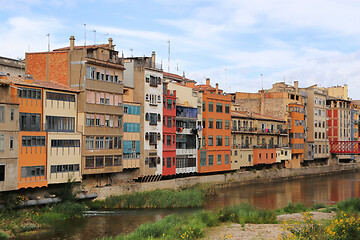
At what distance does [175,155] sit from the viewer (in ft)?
194

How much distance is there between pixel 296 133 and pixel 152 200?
159 feet

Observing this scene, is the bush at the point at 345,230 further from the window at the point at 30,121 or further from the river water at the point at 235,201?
the window at the point at 30,121

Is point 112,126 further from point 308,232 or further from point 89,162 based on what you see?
point 308,232

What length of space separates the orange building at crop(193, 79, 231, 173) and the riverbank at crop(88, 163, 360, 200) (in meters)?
1.84

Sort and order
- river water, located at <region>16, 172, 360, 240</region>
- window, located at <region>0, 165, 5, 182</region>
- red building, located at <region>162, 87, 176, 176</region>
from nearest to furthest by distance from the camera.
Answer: river water, located at <region>16, 172, 360, 240</region> < window, located at <region>0, 165, 5, 182</region> < red building, located at <region>162, 87, 176, 176</region>

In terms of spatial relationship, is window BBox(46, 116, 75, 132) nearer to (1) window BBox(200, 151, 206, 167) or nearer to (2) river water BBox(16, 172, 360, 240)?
(2) river water BBox(16, 172, 360, 240)

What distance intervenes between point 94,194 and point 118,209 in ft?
8.43

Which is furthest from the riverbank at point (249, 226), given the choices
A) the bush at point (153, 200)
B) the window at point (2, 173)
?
the window at point (2, 173)

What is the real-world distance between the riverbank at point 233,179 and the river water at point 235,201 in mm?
1695

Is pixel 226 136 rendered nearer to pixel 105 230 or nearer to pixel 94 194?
pixel 94 194

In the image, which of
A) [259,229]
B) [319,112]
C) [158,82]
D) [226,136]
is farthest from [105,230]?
[319,112]

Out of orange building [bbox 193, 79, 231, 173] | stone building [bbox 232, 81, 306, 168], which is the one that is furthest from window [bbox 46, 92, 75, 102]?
stone building [bbox 232, 81, 306, 168]

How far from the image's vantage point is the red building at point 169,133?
57219 mm

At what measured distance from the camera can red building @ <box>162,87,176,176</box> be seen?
5722 cm
